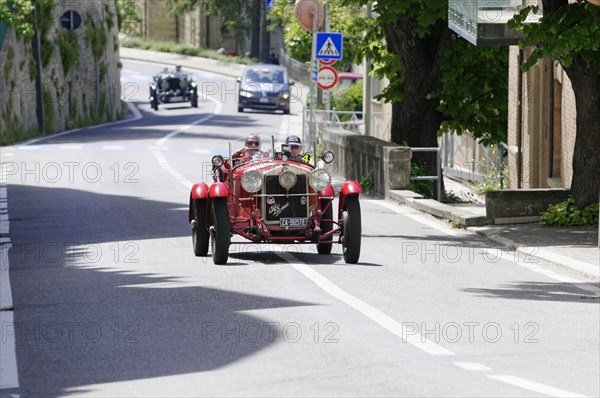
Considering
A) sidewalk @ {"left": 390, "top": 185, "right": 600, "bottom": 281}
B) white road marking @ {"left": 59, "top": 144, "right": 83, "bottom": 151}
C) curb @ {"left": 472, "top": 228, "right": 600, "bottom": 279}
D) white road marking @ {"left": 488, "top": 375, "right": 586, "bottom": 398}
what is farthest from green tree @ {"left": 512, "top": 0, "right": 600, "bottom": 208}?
white road marking @ {"left": 59, "top": 144, "right": 83, "bottom": 151}

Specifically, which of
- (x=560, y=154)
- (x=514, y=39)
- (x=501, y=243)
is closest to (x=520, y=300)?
(x=501, y=243)

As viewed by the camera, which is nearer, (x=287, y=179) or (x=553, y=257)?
(x=287, y=179)

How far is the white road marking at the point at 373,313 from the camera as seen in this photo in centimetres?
1163

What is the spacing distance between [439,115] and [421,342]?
63.7 feet

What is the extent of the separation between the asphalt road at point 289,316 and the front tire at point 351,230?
16 centimetres

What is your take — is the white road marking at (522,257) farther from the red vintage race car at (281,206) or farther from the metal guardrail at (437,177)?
the metal guardrail at (437,177)

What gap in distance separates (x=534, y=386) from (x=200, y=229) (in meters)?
8.37

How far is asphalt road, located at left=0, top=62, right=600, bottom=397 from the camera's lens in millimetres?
10406

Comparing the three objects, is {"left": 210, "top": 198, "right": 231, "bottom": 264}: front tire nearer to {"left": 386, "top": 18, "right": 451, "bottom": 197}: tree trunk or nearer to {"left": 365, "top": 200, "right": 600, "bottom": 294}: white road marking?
{"left": 365, "top": 200, "right": 600, "bottom": 294}: white road marking

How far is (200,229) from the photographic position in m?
18.0

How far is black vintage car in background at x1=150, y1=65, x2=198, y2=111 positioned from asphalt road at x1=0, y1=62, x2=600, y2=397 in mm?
46626

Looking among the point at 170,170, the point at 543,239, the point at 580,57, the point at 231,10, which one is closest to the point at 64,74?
the point at 170,170

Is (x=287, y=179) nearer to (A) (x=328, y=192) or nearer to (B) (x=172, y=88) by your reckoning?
(A) (x=328, y=192)

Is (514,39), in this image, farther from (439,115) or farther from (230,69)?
(230,69)
